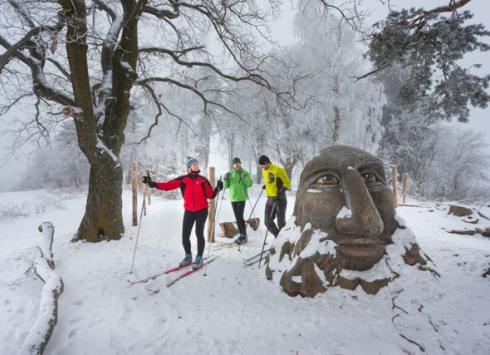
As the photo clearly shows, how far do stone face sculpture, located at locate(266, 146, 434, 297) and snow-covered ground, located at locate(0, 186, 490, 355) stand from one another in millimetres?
190

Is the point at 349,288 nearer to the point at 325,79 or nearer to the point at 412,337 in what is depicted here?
the point at 412,337

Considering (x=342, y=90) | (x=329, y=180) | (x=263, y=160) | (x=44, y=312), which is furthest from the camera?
(x=342, y=90)

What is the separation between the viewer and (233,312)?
2939 millimetres

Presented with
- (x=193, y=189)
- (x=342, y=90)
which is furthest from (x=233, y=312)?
(x=342, y=90)

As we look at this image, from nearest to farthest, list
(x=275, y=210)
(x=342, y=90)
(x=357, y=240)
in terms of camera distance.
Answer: (x=357, y=240), (x=275, y=210), (x=342, y=90)

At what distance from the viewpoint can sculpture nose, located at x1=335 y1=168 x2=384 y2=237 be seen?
2.97 m

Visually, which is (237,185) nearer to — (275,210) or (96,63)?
(275,210)

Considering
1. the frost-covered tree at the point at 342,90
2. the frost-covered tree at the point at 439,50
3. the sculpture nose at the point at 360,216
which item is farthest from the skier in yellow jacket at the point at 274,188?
the frost-covered tree at the point at 342,90

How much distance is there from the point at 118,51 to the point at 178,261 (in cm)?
467

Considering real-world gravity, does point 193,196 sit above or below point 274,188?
below

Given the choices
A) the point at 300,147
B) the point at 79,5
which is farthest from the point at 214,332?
the point at 300,147

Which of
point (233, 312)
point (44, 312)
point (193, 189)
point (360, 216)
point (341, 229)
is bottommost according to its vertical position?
point (233, 312)

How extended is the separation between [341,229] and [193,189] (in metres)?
2.38

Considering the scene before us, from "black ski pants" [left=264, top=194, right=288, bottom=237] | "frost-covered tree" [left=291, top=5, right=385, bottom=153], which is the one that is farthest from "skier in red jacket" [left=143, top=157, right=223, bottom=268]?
"frost-covered tree" [left=291, top=5, right=385, bottom=153]
